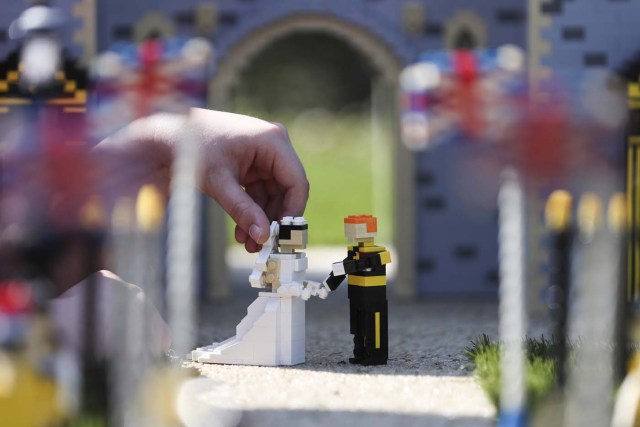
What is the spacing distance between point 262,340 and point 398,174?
470cm

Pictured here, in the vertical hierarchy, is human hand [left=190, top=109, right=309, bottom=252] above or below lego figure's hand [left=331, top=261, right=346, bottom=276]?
above

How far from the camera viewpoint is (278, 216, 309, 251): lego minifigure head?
5965 millimetres

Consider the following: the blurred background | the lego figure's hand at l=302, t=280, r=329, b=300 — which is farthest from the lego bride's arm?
the blurred background

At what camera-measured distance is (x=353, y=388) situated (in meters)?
5.28

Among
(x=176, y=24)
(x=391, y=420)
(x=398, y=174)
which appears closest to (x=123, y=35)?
(x=176, y=24)

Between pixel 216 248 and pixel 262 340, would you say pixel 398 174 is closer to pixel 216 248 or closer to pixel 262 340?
pixel 216 248

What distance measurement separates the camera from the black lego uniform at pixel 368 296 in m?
5.96

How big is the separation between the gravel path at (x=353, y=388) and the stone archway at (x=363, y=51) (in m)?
2.26

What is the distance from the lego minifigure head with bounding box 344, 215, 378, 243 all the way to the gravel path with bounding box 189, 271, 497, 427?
0.72 meters

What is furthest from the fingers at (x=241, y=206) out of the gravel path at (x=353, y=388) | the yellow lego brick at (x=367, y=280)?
the gravel path at (x=353, y=388)

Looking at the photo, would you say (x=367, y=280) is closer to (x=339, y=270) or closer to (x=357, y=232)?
(x=339, y=270)

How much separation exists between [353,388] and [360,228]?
1.04 metres

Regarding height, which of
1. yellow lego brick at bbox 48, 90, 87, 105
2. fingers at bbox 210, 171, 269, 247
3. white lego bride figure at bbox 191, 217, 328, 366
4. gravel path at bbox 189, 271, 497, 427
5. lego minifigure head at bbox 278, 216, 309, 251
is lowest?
gravel path at bbox 189, 271, 497, 427

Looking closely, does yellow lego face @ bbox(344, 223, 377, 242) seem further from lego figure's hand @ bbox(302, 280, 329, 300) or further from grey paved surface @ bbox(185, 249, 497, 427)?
grey paved surface @ bbox(185, 249, 497, 427)
